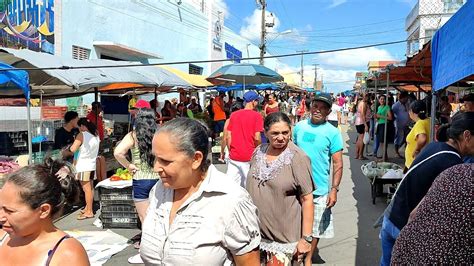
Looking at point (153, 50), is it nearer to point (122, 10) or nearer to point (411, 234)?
point (122, 10)

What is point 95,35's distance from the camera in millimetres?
17109

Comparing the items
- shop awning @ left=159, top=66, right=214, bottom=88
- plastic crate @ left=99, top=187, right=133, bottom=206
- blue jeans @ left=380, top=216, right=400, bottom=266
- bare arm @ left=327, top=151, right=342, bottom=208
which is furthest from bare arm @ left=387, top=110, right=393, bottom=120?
blue jeans @ left=380, top=216, right=400, bottom=266

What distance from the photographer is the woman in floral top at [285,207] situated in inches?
120

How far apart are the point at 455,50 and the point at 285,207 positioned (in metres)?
1.87

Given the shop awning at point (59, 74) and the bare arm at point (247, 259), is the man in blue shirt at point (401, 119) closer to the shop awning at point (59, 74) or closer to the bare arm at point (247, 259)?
the shop awning at point (59, 74)

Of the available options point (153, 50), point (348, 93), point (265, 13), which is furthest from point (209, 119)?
point (348, 93)

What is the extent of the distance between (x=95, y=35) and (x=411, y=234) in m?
17.4

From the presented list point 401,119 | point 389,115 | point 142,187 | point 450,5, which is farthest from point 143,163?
point 450,5

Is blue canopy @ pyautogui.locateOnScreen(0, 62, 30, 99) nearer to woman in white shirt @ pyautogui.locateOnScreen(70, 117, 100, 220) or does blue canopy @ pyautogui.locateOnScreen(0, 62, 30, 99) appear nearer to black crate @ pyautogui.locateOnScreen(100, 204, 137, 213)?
woman in white shirt @ pyautogui.locateOnScreen(70, 117, 100, 220)

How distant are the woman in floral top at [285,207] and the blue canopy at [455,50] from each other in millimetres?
1329

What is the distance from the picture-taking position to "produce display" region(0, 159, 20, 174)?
6.40 m

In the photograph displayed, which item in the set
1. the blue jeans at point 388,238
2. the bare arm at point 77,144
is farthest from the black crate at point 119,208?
the blue jeans at point 388,238

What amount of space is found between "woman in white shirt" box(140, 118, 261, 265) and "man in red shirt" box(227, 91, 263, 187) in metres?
4.11

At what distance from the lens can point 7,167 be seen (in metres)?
6.54
